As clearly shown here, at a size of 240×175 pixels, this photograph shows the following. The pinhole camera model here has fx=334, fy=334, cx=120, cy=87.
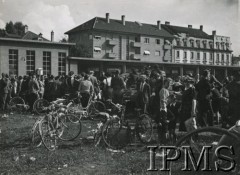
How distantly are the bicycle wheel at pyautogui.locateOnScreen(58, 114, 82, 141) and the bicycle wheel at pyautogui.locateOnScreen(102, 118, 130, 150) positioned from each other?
1.13m

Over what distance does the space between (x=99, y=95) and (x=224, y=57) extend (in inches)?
2704

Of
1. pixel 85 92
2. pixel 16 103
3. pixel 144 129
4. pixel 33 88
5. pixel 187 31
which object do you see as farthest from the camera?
pixel 187 31

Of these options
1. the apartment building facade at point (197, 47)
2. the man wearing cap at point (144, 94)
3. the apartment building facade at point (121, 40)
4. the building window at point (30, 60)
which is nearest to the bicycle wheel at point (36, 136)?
the man wearing cap at point (144, 94)

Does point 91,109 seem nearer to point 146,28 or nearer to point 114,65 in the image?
point 114,65

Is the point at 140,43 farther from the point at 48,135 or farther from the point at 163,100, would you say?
the point at 48,135

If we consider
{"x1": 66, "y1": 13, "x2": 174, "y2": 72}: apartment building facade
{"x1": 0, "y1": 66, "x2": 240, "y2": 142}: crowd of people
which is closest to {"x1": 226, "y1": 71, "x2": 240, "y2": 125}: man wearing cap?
{"x1": 0, "y1": 66, "x2": 240, "y2": 142}: crowd of people

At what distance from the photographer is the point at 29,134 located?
8.78m

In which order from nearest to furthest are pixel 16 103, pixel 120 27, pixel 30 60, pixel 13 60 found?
pixel 16 103 → pixel 13 60 → pixel 30 60 → pixel 120 27

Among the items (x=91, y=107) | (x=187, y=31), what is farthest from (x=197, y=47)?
(x=91, y=107)

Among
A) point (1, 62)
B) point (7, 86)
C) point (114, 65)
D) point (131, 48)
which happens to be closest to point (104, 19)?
point (131, 48)

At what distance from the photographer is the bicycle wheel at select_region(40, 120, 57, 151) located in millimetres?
7195

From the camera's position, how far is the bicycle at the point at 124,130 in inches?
288

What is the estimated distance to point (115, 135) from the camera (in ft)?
24.2

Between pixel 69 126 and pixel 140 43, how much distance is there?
52715 mm
